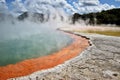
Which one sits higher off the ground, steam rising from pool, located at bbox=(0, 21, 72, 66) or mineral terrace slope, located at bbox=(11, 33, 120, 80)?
mineral terrace slope, located at bbox=(11, 33, 120, 80)

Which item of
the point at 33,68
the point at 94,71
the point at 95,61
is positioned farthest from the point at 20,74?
the point at 95,61

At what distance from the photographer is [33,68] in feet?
33.6

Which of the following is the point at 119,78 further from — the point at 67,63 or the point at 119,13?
the point at 119,13

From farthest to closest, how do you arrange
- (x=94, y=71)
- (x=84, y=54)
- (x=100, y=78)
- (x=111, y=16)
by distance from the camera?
(x=111, y=16) < (x=84, y=54) < (x=94, y=71) < (x=100, y=78)

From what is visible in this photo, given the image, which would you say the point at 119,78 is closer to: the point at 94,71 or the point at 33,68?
the point at 94,71

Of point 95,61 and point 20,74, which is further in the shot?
point 95,61

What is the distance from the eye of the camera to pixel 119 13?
68938 millimetres

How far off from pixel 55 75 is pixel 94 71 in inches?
73.7

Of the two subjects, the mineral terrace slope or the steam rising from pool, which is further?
the steam rising from pool

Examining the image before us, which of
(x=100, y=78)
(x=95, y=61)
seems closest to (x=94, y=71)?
(x=100, y=78)

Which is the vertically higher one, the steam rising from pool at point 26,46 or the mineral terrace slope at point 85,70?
the mineral terrace slope at point 85,70

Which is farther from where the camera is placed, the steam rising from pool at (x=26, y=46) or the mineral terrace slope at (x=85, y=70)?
the steam rising from pool at (x=26, y=46)

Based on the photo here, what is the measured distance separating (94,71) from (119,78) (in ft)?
3.90

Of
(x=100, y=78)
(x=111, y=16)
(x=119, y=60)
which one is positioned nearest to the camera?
(x=100, y=78)
